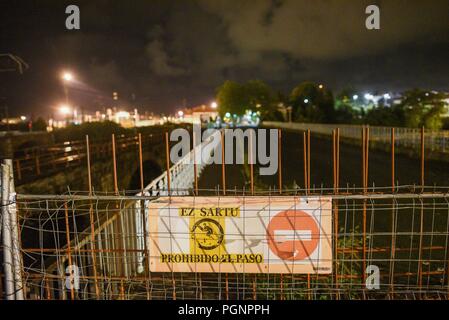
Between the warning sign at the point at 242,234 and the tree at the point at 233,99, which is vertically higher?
the tree at the point at 233,99

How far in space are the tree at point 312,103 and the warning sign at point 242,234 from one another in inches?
1747

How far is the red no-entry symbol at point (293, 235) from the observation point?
3.19m

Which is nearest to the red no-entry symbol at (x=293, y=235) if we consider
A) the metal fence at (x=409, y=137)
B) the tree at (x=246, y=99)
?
the metal fence at (x=409, y=137)

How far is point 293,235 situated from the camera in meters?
3.22

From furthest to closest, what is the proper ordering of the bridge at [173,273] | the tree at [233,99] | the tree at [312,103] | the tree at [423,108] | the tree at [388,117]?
the tree at [233,99], the tree at [312,103], the tree at [388,117], the tree at [423,108], the bridge at [173,273]

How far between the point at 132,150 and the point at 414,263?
16.1 metres

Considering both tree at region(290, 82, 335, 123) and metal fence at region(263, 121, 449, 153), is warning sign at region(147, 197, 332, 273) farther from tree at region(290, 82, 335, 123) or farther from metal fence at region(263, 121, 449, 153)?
tree at region(290, 82, 335, 123)

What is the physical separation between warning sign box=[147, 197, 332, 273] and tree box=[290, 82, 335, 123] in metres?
44.4

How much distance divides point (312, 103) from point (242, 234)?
54009mm

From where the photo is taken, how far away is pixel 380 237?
6.33 metres

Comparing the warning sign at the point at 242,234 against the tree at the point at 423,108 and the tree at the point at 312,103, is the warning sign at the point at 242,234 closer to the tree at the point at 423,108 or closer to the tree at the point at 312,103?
the tree at the point at 423,108

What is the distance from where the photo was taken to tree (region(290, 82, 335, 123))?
4856cm

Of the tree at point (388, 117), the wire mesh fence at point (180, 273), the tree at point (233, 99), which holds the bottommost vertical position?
the wire mesh fence at point (180, 273)
